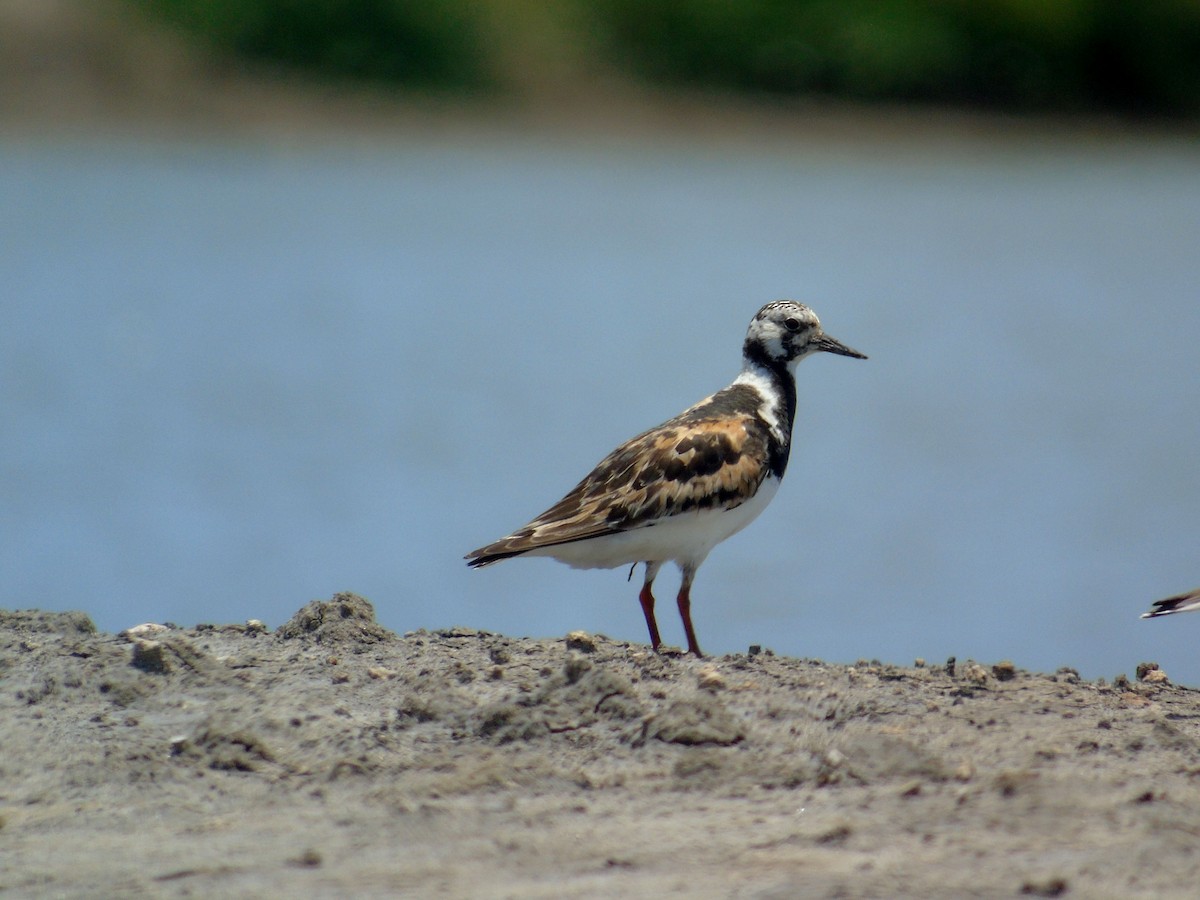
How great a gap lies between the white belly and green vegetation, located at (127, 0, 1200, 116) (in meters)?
26.5

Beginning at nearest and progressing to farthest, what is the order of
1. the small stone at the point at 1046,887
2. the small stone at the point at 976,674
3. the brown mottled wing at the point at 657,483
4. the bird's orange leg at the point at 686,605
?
the small stone at the point at 1046,887 → the small stone at the point at 976,674 → the brown mottled wing at the point at 657,483 → the bird's orange leg at the point at 686,605

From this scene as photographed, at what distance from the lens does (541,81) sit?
33.8m

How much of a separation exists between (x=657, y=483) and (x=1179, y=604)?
87.0 inches

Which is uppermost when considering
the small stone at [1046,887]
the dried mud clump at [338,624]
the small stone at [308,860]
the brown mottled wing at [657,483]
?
the brown mottled wing at [657,483]

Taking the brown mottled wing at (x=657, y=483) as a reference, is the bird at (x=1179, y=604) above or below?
below

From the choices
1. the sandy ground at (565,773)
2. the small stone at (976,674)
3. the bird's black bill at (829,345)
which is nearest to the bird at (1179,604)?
the sandy ground at (565,773)

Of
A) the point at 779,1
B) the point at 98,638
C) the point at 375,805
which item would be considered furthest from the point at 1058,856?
the point at 779,1

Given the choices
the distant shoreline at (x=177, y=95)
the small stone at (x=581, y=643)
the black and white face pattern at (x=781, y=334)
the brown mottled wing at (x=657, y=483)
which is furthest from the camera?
the distant shoreline at (x=177, y=95)

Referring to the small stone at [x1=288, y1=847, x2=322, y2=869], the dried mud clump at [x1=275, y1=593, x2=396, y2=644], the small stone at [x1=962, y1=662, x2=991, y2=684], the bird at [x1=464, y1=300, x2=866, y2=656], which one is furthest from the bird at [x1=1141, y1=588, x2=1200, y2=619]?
the small stone at [x1=288, y1=847, x2=322, y2=869]

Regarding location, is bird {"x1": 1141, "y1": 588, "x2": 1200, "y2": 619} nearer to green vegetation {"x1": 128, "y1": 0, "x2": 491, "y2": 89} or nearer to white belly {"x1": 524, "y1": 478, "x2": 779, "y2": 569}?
white belly {"x1": 524, "y1": 478, "x2": 779, "y2": 569}

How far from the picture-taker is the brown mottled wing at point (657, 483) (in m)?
7.41

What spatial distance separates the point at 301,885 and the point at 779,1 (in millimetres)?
32431

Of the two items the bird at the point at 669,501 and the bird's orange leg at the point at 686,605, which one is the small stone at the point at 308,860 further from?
the bird's orange leg at the point at 686,605

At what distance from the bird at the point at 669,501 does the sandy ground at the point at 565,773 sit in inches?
27.4
